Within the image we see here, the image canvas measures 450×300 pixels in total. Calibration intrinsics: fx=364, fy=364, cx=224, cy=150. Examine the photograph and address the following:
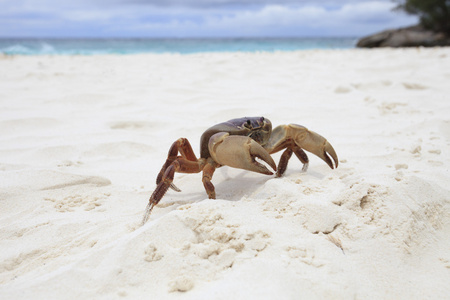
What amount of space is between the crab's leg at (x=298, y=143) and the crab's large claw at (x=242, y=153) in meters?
0.37

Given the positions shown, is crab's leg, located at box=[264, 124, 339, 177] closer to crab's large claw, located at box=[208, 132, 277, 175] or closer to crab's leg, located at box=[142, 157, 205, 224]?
crab's large claw, located at box=[208, 132, 277, 175]

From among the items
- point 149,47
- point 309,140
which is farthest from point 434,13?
point 309,140

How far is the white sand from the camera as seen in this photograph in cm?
131

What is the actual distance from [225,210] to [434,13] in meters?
22.9

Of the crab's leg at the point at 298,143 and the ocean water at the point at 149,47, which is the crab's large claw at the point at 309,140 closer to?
the crab's leg at the point at 298,143

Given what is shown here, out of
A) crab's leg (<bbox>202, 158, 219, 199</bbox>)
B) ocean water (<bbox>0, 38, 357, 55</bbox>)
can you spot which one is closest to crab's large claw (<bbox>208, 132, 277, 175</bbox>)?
crab's leg (<bbox>202, 158, 219, 199</bbox>)

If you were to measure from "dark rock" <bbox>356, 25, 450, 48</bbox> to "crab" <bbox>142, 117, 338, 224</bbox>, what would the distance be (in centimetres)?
1764

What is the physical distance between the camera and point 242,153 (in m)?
1.95

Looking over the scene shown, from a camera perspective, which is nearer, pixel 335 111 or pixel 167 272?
pixel 167 272

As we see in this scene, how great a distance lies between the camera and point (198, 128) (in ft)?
11.6

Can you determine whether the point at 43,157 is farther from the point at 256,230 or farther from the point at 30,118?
the point at 256,230

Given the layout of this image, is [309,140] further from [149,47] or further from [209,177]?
[149,47]

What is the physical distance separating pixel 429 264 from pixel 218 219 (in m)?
0.87

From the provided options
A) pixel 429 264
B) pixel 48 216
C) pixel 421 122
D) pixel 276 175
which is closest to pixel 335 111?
pixel 421 122
